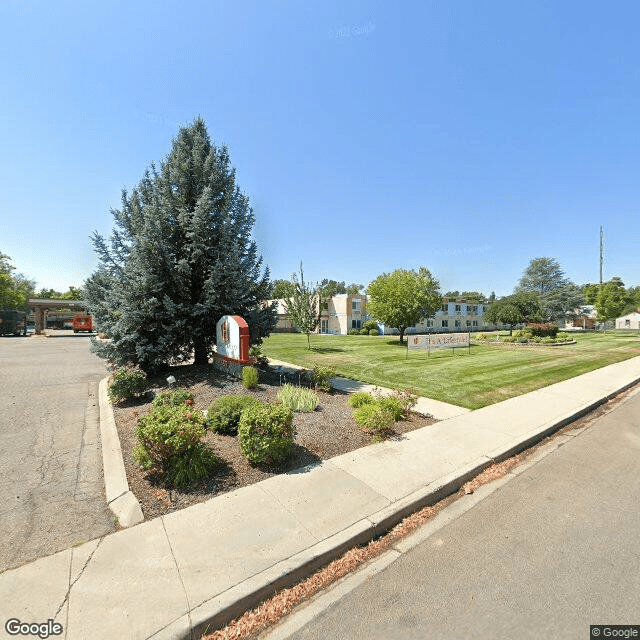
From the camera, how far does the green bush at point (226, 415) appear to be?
6242 millimetres

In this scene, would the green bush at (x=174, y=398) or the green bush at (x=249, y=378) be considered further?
the green bush at (x=249, y=378)

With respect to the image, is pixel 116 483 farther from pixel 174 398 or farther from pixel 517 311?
pixel 517 311

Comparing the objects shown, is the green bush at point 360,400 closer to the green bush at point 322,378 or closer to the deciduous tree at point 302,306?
the green bush at point 322,378

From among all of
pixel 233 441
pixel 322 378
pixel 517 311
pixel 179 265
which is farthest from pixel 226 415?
pixel 517 311

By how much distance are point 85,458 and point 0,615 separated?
3627 mm

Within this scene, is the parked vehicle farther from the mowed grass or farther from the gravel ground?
the gravel ground

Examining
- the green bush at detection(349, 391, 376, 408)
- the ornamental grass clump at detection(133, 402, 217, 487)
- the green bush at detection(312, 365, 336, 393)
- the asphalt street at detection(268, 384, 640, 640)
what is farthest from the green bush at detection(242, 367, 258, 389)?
the asphalt street at detection(268, 384, 640, 640)

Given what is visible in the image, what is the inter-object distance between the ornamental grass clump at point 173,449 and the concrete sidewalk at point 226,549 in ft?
2.15

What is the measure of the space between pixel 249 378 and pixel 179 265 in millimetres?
4554

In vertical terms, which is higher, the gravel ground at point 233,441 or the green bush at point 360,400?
the green bush at point 360,400

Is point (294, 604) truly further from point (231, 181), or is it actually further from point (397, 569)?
point (231, 181)

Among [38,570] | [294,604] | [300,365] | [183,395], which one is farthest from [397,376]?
[38,570]

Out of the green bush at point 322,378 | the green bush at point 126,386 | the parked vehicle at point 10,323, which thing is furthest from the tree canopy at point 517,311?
the parked vehicle at point 10,323

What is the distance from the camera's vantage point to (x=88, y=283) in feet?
38.1
